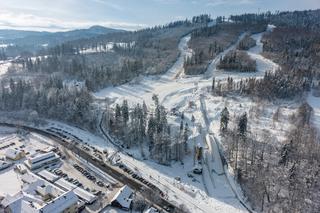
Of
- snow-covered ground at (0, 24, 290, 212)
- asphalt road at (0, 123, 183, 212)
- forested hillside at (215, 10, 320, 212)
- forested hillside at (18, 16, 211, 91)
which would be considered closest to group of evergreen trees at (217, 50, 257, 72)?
snow-covered ground at (0, 24, 290, 212)

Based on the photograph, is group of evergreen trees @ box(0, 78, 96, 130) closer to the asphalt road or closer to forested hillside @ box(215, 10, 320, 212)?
the asphalt road

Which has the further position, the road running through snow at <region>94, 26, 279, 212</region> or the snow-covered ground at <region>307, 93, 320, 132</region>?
the snow-covered ground at <region>307, 93, 320, 132</region>

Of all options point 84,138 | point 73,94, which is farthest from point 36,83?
point 84,138

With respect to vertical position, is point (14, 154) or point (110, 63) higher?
A: point (110, 63)

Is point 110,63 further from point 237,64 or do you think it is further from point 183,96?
point 237,64

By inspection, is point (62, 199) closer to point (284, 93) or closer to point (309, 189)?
point (309, 189)

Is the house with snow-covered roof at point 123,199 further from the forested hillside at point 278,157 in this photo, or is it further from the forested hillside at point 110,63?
the forested hillside at point 110,63

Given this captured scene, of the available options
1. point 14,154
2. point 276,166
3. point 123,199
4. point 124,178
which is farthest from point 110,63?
point 123,199

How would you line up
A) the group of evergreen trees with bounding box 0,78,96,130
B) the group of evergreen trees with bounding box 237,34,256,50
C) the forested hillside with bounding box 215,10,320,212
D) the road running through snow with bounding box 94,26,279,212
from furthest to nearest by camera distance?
the group of evergreen trees with bounding box 237,34,256,50 < the group of evergreen trees with bounding box 0,78,96,130 < the road running through snow with bounding box 94,26,279,212 < the forested hillside with bounding box 215,10,320,212
